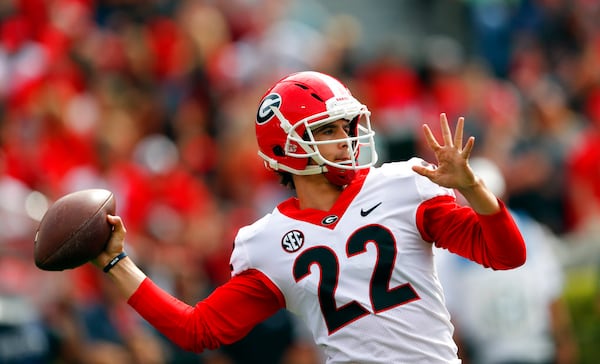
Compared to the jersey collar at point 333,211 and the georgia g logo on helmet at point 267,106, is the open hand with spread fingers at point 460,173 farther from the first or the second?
the georgia g logo on helmet at point 267,106

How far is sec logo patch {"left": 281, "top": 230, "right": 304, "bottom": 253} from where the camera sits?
4781mm

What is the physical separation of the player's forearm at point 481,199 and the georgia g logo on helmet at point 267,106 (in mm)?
1001

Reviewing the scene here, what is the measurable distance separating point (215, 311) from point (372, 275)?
2.43 feet

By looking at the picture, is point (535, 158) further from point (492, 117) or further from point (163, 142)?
point (163, 142)

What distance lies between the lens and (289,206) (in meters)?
5.01

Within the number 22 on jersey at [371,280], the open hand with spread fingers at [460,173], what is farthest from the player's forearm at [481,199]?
the number 22 on jersey at [371,280]

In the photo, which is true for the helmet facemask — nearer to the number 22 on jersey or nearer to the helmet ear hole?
the helmet ear hole

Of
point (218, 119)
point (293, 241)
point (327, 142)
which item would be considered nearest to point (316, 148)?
point (327, 142)

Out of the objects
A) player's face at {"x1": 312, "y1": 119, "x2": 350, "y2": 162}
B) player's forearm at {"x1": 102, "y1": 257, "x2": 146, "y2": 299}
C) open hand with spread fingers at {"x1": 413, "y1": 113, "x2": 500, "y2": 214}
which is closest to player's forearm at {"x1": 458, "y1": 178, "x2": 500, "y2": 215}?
open hand with spread fingers at {"x1": 413, "y1": 113, "x2": 500, "y2": 214}

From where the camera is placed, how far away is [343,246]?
468 cm

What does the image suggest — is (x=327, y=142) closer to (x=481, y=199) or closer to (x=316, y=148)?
(x=316, y=148)

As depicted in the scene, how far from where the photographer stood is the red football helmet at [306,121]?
4.78m

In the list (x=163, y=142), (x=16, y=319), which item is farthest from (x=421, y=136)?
(x=16, y=319)

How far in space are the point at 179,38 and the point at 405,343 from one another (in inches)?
310
